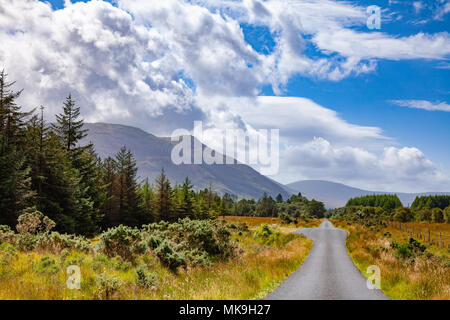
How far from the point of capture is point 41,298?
8578mm

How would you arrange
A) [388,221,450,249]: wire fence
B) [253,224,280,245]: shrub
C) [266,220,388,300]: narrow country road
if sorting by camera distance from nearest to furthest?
[266,220,388,300]: narrow country road
[253,224,280,245]: shrub
[388,221,450,249]: wire fence

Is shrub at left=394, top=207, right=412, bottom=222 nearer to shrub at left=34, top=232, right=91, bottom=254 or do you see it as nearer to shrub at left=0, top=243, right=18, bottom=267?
shrub at left=34, top=232, right=91, bottom=254

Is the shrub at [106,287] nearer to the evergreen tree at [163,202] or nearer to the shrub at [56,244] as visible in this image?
the shrub at [56,244]

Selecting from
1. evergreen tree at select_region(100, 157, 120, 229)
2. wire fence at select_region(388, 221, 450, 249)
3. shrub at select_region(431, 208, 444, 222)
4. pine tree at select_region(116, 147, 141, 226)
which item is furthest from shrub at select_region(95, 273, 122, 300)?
shrub at select_region(431, 208, 444, 222)

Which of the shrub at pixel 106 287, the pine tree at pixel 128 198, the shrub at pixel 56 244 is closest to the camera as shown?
the shrub at pixel 106 287

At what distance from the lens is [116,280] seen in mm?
9406

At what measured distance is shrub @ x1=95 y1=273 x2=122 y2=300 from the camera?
9.07 meters

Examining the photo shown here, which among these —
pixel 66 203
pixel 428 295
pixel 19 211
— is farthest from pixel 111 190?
pixel 428 295

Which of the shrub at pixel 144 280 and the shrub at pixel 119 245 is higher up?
the shrub at pixel 119 245

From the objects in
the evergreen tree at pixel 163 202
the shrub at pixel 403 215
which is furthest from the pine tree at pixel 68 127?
the shrub at pixel 403 215

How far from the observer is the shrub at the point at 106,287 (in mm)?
9070

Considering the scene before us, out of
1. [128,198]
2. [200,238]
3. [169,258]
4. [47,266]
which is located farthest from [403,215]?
[47,266]

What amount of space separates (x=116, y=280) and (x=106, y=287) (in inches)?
13.0
